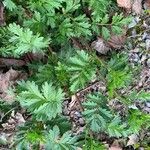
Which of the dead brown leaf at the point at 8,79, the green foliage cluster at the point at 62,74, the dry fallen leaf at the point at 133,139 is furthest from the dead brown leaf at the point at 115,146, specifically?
the dead brown leaf at the point at 8,79

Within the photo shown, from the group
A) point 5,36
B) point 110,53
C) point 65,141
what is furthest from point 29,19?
point 65,141

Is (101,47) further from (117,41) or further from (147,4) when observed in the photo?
(147,4)

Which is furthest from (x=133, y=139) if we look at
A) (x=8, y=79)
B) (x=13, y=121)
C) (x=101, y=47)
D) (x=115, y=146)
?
(x=8, y=79)

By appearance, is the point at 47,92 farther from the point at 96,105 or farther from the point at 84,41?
the point at 84,41

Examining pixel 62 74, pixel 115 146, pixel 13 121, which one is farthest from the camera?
pixel 13 121

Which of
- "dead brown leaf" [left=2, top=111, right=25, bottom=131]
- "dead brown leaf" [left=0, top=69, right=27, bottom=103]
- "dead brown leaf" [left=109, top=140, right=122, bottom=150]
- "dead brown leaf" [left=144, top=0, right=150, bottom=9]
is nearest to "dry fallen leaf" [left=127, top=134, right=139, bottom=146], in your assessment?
"dead brown leaf" [left=109, top=140, right=122, bottom=150]

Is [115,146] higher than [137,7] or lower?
lower

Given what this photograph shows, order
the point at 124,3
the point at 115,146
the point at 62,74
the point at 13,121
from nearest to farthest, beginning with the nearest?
the point at 62,74 < the point at 115,146 < the point at 13,121 < the point at 124,3
